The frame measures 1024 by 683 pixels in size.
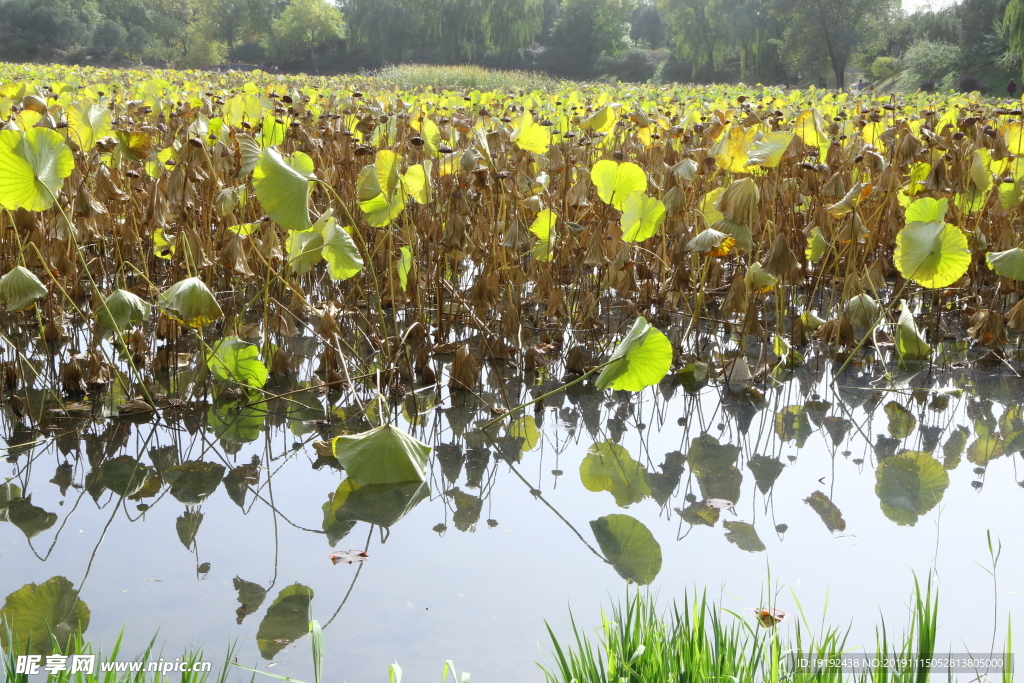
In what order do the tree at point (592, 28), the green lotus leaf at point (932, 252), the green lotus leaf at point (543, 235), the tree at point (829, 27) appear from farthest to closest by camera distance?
1. the tree at point (592, 28)
2. the tree at point (829, 27)
3. the green lotus leaf at point (543, 235)
4. the green lotus leaf at point (932, 252)

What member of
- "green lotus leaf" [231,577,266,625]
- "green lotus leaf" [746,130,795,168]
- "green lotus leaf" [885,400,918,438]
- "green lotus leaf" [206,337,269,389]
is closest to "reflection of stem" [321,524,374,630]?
"green lotus leaf" [231,577,266,625]

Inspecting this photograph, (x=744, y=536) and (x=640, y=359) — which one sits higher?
(x=640, y=359)

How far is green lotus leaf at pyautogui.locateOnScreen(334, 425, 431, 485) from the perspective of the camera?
174 centimetres

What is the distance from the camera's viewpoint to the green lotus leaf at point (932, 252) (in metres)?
2.20

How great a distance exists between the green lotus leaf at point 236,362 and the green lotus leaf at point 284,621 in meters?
0.94

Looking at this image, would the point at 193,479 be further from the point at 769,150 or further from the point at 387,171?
the point at 769,150

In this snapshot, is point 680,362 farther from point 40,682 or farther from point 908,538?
point 40,682

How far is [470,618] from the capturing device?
133cm

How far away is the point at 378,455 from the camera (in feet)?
5.78

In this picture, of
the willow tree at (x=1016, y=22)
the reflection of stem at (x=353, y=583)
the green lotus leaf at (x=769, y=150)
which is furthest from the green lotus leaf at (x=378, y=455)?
the willow tree at (x=1016, y=22)

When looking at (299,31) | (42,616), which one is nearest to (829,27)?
(299,31)

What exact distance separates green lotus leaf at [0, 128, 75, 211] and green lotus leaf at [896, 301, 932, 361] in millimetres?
2179

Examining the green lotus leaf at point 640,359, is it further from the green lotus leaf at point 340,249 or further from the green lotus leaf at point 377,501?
the green lotus leaf at point 340,249

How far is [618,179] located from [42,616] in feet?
5.85
